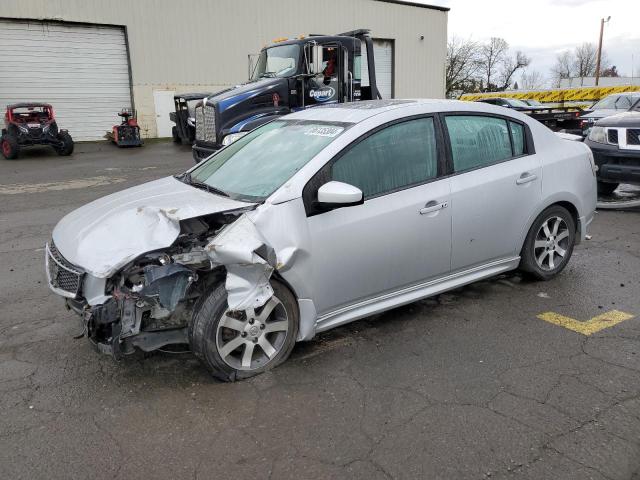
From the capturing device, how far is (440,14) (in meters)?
28.7

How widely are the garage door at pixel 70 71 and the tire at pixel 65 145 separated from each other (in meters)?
4.54

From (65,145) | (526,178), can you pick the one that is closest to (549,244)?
(526,178)

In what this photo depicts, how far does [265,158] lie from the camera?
159 inches

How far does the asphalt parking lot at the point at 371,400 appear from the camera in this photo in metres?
2.59

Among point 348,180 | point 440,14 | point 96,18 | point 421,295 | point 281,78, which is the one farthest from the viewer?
point 440,14

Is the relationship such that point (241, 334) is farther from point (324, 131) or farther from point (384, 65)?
point (384, 65)

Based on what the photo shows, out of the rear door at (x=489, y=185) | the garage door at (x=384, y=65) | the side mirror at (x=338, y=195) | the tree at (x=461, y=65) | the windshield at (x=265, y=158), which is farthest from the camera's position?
the tree at (x=461, y=65)

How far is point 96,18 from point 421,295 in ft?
66.4

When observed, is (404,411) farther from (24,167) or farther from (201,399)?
(24,167)

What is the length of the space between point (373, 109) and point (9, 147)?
48.2ft

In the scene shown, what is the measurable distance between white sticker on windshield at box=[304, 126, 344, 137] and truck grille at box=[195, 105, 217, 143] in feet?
20.6

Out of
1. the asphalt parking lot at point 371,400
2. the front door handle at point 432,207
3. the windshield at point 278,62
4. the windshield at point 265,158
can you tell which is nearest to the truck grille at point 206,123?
the windshield at point 278,62

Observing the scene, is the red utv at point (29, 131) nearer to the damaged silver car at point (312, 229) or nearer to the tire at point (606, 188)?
the damaged silver car at point (312, 229)

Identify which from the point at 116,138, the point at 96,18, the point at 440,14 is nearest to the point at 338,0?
the point at 440,14
